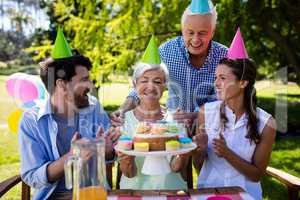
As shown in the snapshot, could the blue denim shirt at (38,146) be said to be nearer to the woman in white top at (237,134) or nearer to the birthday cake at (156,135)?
the birthday cake at (156,135)

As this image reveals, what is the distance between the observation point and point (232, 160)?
2.14 m

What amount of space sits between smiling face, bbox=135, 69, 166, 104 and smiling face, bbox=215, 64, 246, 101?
0.31 metres

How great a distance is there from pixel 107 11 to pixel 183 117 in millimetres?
5539

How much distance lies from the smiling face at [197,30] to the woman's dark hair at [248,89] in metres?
0.33

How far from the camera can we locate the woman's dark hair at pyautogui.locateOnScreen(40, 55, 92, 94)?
214cm

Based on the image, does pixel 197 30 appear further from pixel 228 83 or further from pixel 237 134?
pixel 237 134

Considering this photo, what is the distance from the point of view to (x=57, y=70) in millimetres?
2166

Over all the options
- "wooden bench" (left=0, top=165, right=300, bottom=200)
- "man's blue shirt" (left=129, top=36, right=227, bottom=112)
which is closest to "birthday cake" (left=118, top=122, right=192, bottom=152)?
"wooden bench" (left=0, top=165, right=300, bottom=200)

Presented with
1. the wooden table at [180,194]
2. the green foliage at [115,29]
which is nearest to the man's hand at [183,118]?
the wooden table at [180,194]

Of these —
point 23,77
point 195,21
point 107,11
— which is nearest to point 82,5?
point 107,11

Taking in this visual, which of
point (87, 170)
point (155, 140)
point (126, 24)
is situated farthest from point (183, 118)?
point (126, 24)

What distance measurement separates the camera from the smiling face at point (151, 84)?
2.25m

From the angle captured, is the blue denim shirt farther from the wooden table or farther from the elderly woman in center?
the elderly woman in center

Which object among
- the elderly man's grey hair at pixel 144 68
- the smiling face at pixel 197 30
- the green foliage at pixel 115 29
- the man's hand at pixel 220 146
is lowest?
the man's hand at pixel 220 146
